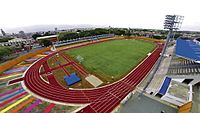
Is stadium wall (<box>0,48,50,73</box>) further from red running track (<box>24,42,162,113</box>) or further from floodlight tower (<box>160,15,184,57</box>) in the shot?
floodlight tower (<box>160,15,184,57</box>)

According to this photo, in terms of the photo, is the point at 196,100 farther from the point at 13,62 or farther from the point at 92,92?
the point at 13,62

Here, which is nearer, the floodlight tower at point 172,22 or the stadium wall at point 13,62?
the floodlight tower at point 172,22

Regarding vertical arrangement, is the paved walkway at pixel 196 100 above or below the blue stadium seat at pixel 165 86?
below

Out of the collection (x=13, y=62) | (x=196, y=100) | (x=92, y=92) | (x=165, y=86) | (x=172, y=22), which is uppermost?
(x=172, y=22)

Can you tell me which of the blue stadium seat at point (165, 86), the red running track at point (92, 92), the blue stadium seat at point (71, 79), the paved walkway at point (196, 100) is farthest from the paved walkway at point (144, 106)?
the blue stadium seat at point (71, 79)

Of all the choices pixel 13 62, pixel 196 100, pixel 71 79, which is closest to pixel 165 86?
pixel 196 100

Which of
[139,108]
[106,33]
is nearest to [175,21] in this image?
[139,108]

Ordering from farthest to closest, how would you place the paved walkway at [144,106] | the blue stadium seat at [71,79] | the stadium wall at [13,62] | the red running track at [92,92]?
the stadium wall at [13,62], the blue stadium seat at [71,79], the red running track at [92,92], the paved walkway at [144,106]

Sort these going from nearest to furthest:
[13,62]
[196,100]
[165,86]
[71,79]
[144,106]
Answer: [144,106]
[196,100]
[165,86]
[71,79]
[13,62]

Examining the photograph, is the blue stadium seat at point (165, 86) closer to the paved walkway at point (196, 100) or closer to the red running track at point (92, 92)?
the paved walkway at point (196, 100)
